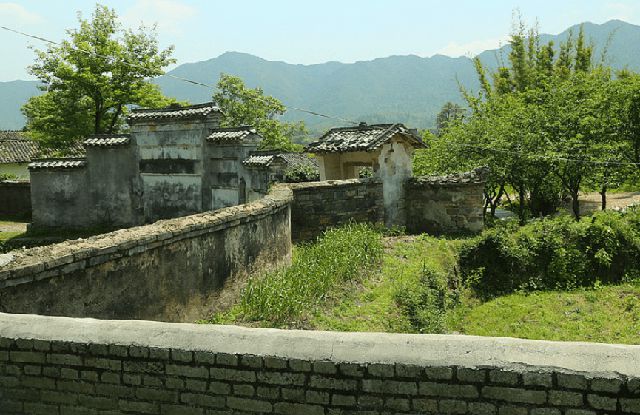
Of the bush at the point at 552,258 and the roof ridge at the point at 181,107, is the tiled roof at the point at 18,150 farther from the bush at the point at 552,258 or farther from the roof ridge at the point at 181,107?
the bush at the point at 552,258

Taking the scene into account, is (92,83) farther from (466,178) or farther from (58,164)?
(466,178)

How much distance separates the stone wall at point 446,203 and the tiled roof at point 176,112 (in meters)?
5.76

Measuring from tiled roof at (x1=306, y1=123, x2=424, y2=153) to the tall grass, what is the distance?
2.78 m

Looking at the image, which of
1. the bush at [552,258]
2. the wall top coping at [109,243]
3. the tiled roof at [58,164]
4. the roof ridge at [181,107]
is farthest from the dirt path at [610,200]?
the wall top coping at [109,243]

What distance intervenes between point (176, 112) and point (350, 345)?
11883mm

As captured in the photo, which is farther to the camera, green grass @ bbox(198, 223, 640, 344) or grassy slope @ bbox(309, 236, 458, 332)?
grassy slope @ bbox(309, 236, 458, 332)

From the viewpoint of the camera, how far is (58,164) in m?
16.3

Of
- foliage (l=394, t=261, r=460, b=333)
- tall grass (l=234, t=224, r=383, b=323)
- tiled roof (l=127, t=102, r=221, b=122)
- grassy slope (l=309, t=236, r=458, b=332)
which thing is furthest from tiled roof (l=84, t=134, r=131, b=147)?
foliage (l=394, t=261, r=460, b=333)

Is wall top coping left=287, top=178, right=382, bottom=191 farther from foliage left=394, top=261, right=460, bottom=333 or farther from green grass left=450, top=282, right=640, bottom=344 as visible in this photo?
green grass left=450, top=282, right=640, bottom=344

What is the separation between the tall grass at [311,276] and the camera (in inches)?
291

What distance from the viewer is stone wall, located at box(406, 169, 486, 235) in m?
14.3

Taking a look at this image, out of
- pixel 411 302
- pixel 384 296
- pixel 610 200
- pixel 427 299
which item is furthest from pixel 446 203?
pixel 610 200

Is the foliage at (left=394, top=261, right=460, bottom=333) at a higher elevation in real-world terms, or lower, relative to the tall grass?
lower

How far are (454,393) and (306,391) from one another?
96cm
